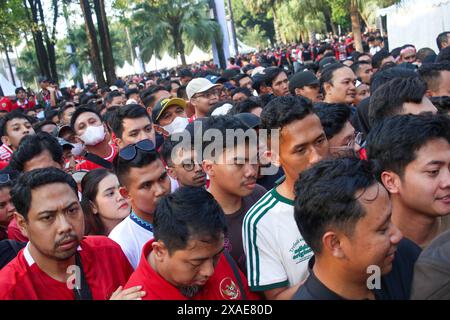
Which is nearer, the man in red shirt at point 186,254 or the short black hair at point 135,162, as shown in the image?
the man in red shirt at point 186,254

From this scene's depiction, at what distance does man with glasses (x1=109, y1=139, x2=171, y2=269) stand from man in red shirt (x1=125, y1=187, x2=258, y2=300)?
2.09 ft

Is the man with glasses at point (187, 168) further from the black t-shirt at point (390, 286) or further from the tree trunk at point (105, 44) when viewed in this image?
the tree trunk at point (105, 44)

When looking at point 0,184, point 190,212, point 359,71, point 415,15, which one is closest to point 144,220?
point 190,212

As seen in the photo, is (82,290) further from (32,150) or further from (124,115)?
(124,115)

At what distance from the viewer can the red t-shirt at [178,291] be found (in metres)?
2.37

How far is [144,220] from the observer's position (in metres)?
3.28

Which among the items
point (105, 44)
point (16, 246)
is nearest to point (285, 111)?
point (16, 246)

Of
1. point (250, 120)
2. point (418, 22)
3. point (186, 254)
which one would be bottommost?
point (186, 254)

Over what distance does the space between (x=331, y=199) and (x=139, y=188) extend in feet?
5.20

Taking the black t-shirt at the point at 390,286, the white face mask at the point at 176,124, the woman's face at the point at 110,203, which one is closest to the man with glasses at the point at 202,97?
the white face mask at the point at 176,124

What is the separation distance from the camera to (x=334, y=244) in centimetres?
A: 211

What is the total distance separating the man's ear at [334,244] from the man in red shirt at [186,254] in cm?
55

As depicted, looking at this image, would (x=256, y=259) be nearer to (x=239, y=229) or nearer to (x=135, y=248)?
(x=239, y=229)

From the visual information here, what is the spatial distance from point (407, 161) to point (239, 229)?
102 centimetres
